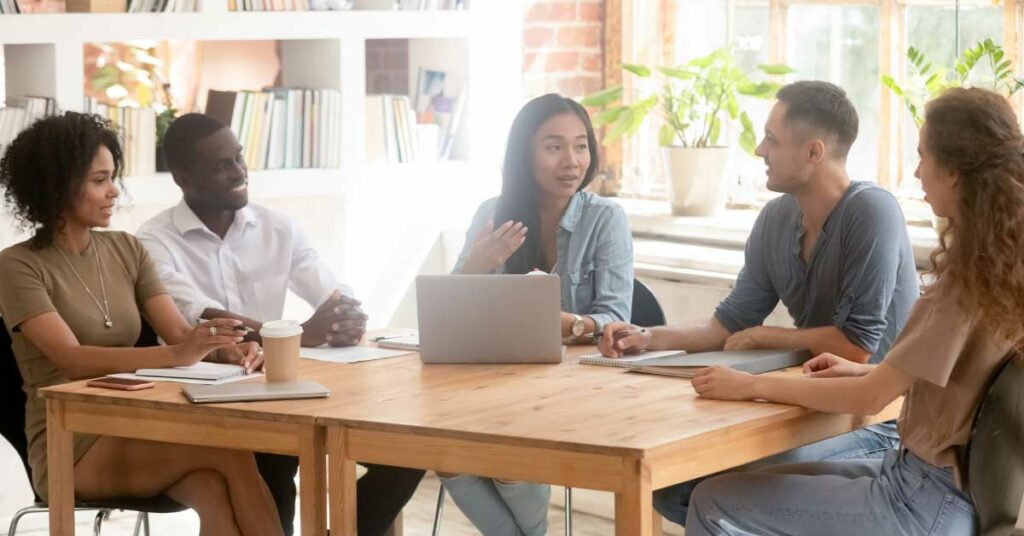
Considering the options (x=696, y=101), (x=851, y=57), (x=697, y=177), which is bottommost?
(x=697, y=177)

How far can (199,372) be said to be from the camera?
3.07 meters

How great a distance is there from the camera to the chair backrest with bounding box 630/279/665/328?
3736 millimetres

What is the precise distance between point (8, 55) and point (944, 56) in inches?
109

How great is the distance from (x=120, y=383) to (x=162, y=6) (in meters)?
1.87

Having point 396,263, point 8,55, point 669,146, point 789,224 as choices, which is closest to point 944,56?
point 669,146

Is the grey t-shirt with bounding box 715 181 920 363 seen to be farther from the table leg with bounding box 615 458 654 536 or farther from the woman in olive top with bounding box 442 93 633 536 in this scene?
the table leg with bounding box 615 458 654 536

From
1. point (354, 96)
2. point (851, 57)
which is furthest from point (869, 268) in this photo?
point (354, 96)

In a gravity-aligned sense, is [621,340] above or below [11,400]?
above

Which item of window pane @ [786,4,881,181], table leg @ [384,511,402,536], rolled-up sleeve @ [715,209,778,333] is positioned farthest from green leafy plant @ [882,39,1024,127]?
table leg @ [384,511,402,536]

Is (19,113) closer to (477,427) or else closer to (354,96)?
(354,96)

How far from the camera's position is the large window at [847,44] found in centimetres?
460

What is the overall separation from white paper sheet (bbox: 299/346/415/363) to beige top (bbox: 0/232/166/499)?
1.33ft

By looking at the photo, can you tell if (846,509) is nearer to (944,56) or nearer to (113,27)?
(944,56)

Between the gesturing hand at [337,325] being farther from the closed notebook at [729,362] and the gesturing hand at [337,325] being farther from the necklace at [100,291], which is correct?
the closed notebook at [729,362]
